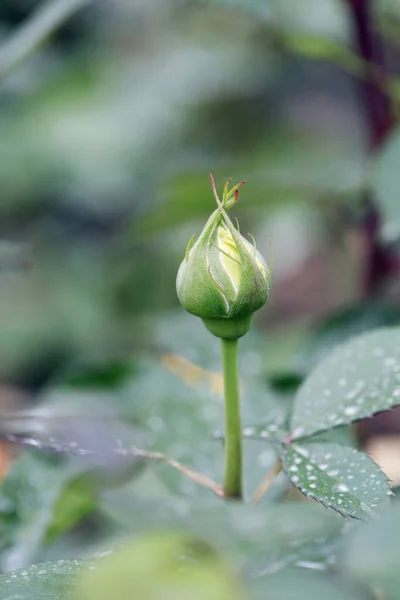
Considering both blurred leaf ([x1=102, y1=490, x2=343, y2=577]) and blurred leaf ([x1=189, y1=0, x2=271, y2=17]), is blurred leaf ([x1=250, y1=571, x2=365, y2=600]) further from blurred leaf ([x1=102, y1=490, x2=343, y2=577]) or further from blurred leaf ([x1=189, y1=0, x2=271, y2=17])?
blurred leaf ([x1=189, y1=0, x2=271, y2=17])

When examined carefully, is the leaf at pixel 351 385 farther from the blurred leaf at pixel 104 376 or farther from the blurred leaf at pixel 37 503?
the blurred leaf at pixel 104 376

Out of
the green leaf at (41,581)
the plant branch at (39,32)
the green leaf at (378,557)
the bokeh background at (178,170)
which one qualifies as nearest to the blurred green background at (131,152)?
the bokeh background at (178,170)

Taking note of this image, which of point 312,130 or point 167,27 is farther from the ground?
point 167,27

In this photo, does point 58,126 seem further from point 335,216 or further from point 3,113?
point 335,216

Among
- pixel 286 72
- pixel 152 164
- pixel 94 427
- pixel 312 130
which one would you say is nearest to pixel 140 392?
pixel 94 427

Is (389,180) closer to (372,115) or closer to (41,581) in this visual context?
(372,115)

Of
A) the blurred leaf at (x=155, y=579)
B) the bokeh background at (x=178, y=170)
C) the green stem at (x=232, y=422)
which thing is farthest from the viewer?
the bokeh background at (x=178, y=170)
